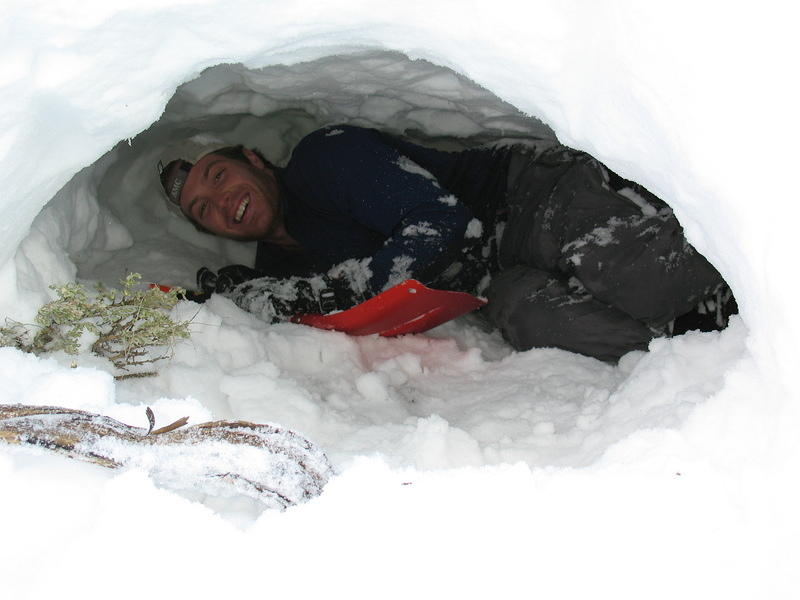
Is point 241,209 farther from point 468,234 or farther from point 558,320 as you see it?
point 558,320

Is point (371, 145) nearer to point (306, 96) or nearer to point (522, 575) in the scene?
point (306, 96)

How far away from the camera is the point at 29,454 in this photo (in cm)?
95

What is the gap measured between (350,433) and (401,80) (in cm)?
128

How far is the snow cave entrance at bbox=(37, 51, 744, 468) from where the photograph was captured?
1.31 metres

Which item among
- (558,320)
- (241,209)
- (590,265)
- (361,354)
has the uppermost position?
(590,265)

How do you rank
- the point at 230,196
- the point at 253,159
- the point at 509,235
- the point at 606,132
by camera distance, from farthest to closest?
the point at 253,159
the point at 230,196
the point at 509,235
the point at 606,132

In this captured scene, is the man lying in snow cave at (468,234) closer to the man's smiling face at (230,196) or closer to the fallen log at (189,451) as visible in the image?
the man's smiling face at (230,196)

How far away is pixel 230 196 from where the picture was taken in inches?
98.9

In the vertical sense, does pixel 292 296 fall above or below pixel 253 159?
below

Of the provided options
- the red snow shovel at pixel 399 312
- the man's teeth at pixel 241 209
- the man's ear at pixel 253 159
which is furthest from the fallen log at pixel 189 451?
the man's ear at pixel 253 159

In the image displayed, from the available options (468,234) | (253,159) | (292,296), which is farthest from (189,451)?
(253,159)

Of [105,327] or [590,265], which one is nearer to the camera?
[105,327]

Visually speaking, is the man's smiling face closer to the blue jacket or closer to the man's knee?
the blue jacket

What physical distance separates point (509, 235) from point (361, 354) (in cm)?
75
